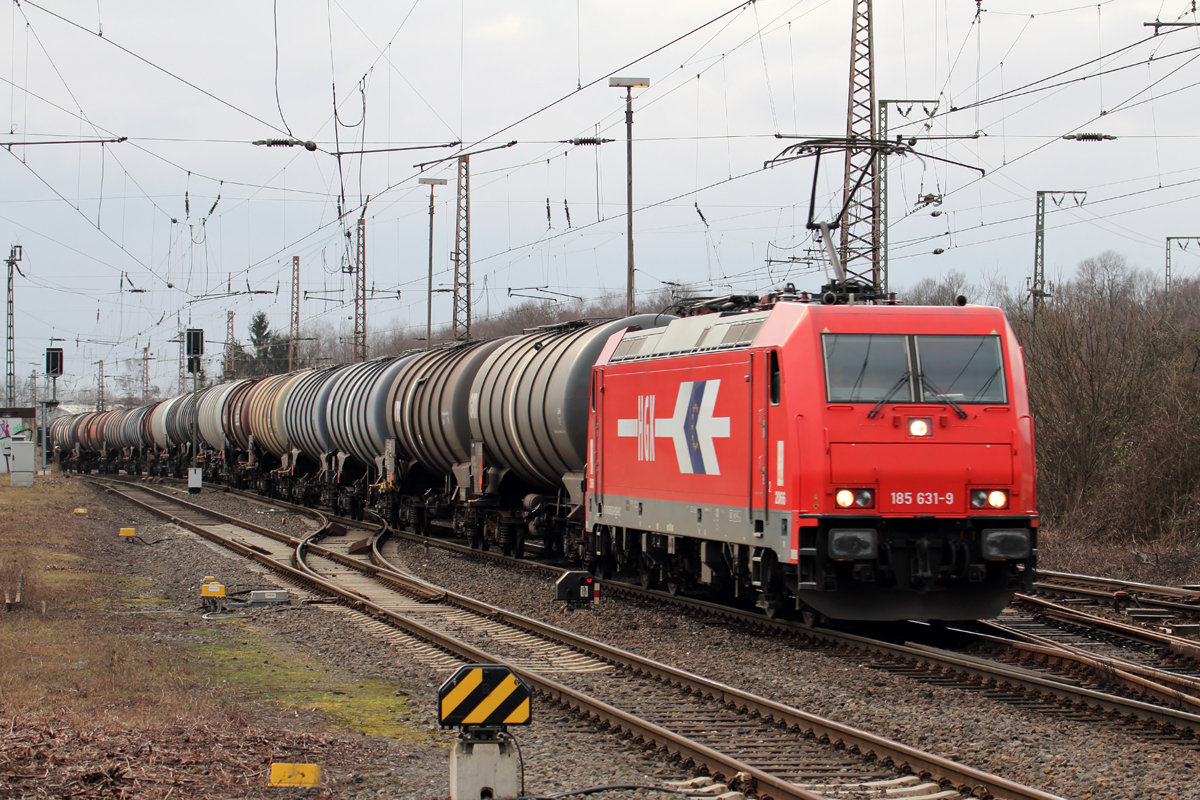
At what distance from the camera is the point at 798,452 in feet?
36.0

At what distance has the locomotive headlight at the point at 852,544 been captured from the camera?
10805mm

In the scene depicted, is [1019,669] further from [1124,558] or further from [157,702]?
[1124,558]

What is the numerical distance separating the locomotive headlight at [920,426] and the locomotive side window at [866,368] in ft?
0.67

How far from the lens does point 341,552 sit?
77.0ft

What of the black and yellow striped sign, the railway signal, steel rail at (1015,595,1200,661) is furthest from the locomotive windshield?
the black and yellow striped sign

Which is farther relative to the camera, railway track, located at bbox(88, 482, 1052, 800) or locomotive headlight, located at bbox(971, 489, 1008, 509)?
locomotive headlight, located at bbox(971, 489, 1008, 509)

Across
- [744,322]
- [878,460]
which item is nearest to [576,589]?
[744,322]

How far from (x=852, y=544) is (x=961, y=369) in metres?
2.10

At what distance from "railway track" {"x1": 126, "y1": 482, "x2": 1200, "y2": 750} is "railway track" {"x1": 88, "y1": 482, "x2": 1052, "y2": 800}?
72.9 inches

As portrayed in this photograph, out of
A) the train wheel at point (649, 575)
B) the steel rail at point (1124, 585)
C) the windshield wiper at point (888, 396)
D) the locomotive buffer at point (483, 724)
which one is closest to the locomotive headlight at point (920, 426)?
the windshield wiper at point (888, 396)

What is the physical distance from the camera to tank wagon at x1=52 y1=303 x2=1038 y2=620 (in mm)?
11070

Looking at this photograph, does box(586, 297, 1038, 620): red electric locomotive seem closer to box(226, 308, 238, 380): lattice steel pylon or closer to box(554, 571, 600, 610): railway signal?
box(554, 571, 600, 610): railway signal

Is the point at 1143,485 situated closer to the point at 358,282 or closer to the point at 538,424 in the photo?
the point at 538,424

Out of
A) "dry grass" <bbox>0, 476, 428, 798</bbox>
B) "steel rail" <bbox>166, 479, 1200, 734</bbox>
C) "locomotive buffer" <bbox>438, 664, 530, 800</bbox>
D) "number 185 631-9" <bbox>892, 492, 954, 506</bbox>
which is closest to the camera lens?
"locomotive buffer" <bbox>438, 664, 530, 800</bbox>
